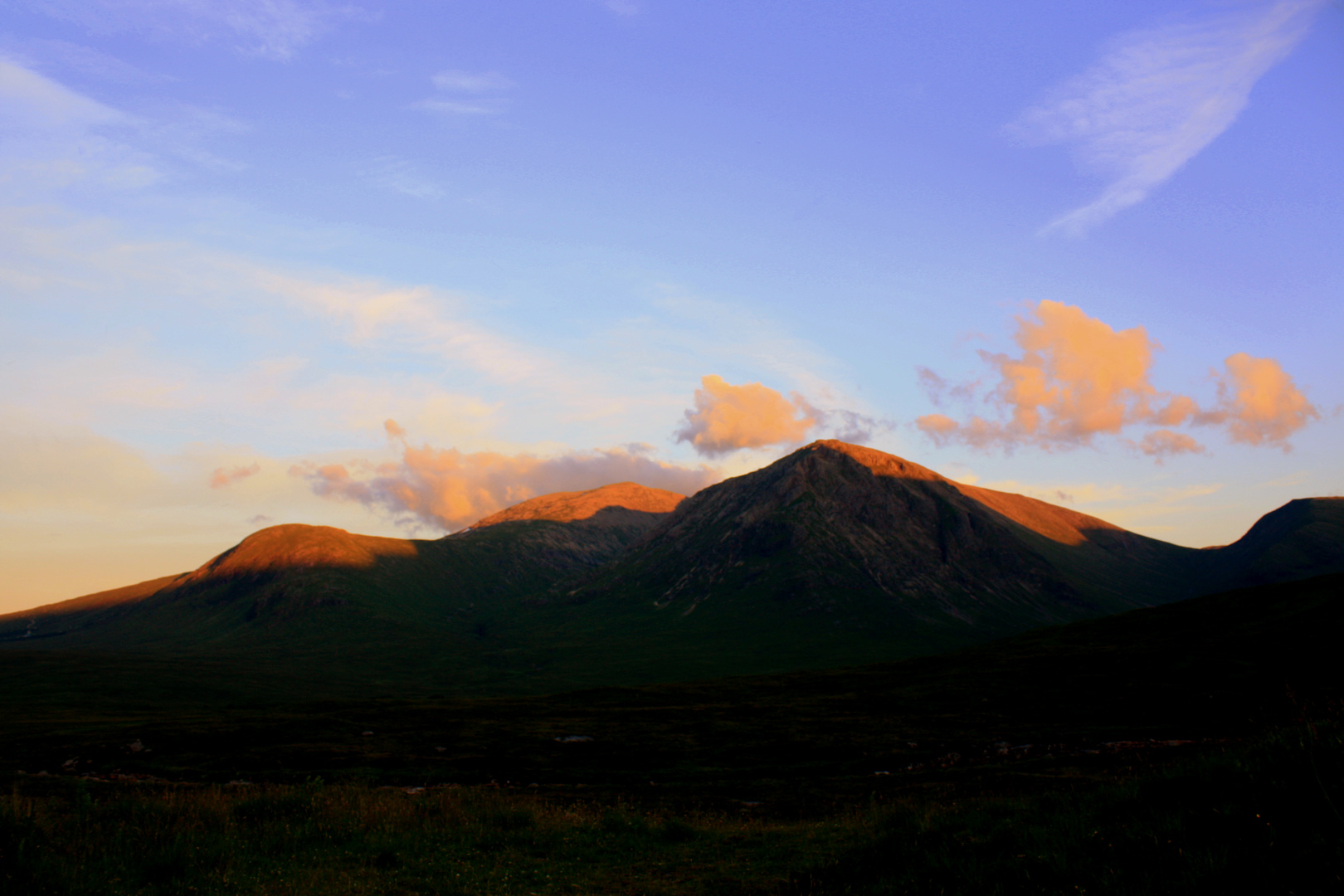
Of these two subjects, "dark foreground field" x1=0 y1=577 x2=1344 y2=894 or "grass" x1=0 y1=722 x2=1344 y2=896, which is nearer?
"grass" x1=0 y1=722 x2=1344 y2=896

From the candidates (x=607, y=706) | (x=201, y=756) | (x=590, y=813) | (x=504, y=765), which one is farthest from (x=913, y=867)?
(x=607, y=706)

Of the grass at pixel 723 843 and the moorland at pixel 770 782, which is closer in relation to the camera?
the grass at pixel 723 843

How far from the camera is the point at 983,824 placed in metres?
15.8

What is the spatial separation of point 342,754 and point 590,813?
2140 inches

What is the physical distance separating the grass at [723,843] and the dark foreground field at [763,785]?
0.24 feet

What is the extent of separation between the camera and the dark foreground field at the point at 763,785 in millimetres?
12234

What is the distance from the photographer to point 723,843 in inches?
882

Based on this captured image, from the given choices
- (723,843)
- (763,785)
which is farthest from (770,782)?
(723,843)

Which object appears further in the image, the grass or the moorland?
the moorland

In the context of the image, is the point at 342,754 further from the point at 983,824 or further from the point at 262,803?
the point at 983,824

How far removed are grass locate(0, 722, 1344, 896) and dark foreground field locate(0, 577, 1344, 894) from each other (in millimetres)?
73

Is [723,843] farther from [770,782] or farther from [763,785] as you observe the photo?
[770,782]

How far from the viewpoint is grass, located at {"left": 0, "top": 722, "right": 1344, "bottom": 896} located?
10922 mm

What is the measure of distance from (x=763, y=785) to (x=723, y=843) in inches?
1246
